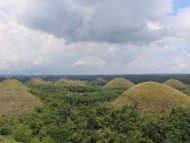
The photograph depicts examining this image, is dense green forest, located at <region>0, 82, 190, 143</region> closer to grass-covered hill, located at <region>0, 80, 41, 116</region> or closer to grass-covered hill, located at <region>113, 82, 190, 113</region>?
grass-covered hill, located at <region>113, 82, 190, 113</region>

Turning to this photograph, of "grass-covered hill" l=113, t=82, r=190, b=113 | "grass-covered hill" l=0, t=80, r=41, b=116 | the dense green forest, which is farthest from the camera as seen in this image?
"grass-covered hill" l=0, t=80, r=41, b=116

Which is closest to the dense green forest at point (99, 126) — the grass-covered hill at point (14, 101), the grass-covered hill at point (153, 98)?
the grass-covered hill at point (153, 98)

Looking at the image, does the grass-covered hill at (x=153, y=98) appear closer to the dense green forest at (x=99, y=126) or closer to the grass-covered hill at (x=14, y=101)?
the dense green forest at (x=99, y=126)

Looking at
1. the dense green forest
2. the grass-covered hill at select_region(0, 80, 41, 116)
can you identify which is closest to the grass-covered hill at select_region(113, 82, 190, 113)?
the dense green forest

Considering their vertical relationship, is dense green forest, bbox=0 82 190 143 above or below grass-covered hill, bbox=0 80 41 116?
below

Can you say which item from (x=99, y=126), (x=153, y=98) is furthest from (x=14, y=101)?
(x=153, y=98)

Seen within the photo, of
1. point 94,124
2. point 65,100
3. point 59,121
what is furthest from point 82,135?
point 65,100
